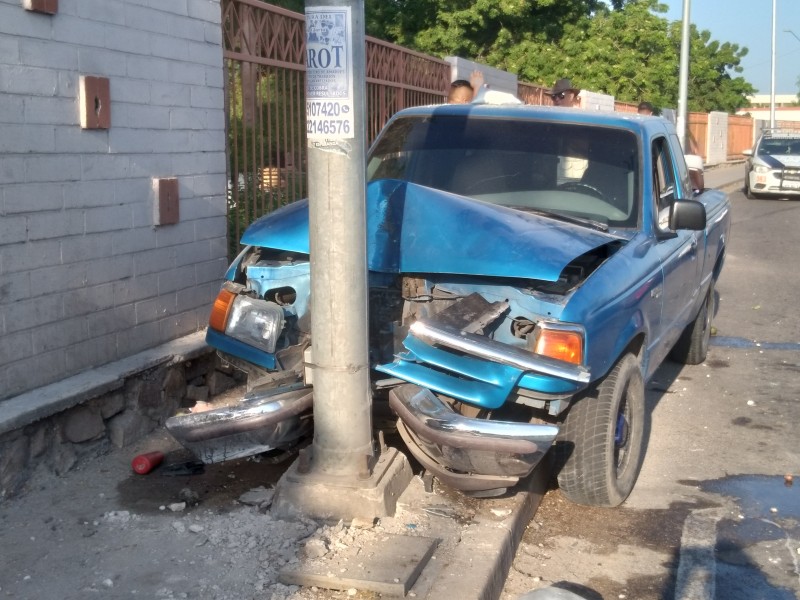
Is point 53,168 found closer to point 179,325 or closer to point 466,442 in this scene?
point 179,325

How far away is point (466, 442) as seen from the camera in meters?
3.96

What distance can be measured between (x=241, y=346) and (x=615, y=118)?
2600 mm

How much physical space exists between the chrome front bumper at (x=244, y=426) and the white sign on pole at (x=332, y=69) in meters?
1.15

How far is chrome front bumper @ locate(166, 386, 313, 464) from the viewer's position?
4.19 metres

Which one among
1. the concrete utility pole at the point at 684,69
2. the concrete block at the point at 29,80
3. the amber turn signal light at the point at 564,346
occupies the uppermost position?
the concrete utility pole at the point at 684,69

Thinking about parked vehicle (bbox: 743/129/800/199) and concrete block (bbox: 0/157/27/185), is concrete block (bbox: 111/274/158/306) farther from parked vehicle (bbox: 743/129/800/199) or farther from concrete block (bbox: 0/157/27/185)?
A: parked vehicle (bbox: 743/129/800/199)

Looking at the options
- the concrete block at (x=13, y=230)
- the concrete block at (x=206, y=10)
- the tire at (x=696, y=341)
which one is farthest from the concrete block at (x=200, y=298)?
the tire at (x=696, y=341)

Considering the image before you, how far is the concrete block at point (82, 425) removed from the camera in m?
5.05

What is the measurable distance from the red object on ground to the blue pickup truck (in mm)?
724

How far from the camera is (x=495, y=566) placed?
13.1 ft

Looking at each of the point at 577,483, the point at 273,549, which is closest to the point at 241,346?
the point at 273,549

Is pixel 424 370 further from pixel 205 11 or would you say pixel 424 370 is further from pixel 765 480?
pixel 205 11

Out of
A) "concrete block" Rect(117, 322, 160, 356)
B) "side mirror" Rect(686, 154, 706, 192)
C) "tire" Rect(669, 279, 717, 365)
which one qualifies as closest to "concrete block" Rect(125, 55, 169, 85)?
"concrete block" Rect(117, 322, 160, 356)

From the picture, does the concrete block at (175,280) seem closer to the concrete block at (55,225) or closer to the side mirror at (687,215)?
the concrete block at (55,225)
